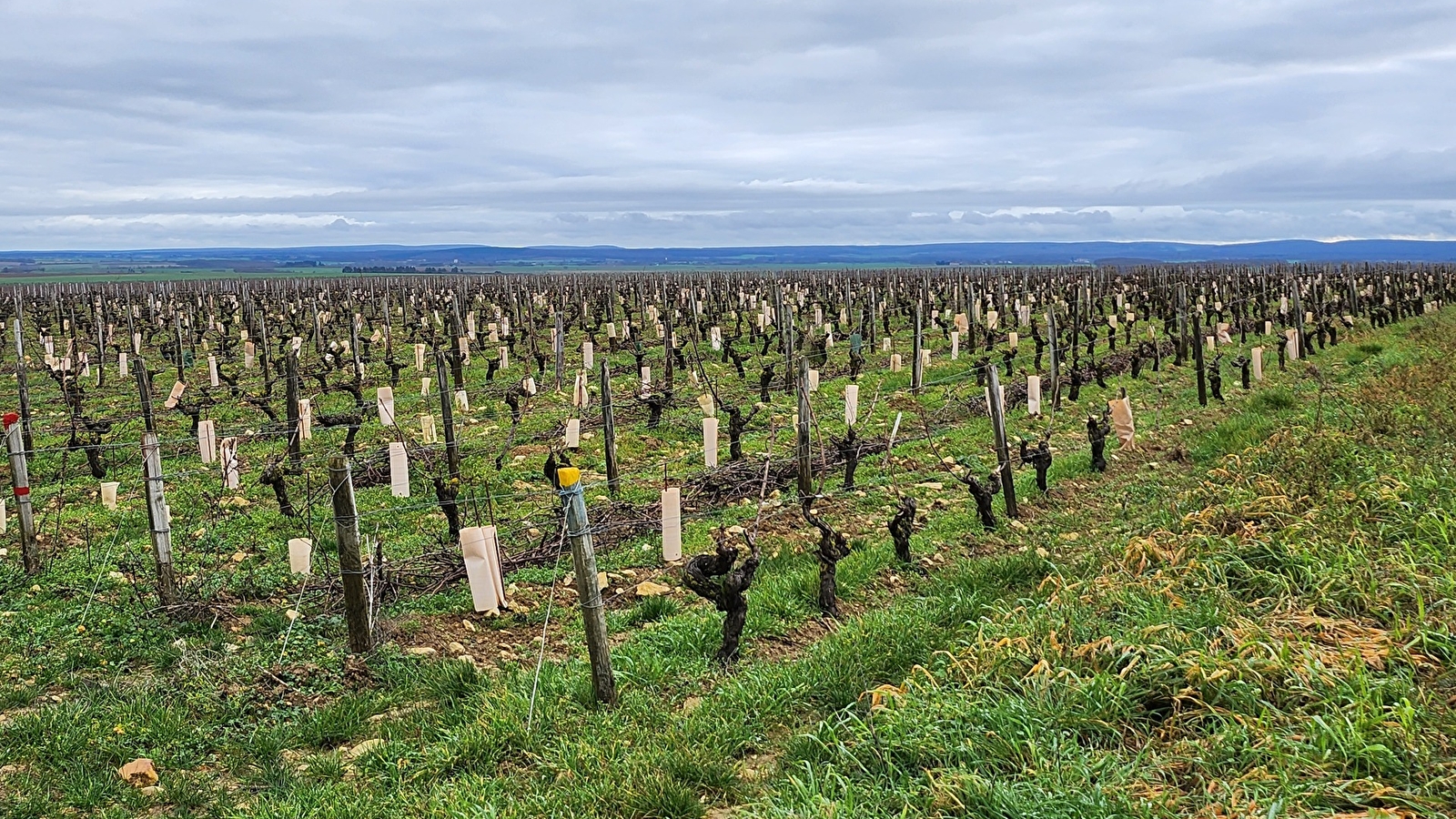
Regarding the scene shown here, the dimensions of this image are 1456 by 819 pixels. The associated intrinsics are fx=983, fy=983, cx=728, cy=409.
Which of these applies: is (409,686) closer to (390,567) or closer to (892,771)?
(390,567)

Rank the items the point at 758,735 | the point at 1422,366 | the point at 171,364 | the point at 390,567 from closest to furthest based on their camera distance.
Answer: the point at 758,735 < the point at 390,567 < the point at 1422,366 < the point at 171,364

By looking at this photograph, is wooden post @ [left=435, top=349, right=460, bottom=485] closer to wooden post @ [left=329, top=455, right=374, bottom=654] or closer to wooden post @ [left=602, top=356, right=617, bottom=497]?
wooden post @ [left=602, top=356, right=617, bottom=497]

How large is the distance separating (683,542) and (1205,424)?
8.33 meters

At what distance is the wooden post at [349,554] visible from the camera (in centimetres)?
640

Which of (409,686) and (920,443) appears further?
(920,443)

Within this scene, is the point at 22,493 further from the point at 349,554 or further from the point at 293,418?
the point at 293,418

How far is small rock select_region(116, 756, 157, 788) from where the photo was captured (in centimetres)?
511

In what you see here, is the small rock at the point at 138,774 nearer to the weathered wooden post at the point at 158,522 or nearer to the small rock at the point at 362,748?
the small rock at the point at 362,748

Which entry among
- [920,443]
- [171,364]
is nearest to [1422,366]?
[920,443]

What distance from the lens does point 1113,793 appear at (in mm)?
3865

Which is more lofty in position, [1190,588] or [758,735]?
[1190,588]

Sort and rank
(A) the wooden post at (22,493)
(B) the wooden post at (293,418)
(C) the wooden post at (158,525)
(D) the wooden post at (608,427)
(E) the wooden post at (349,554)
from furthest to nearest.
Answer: (B) the wooden post at (293,418), (D) the wooden post at (608,427), (A) the wooden post at (22,493), (C) the wooden post at (158,525), (E) the wooden post at (349,554)

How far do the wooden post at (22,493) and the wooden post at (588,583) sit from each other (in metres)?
5.54

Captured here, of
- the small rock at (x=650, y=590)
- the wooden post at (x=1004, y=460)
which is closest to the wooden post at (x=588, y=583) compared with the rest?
the small rock at (x=650, y=590)
